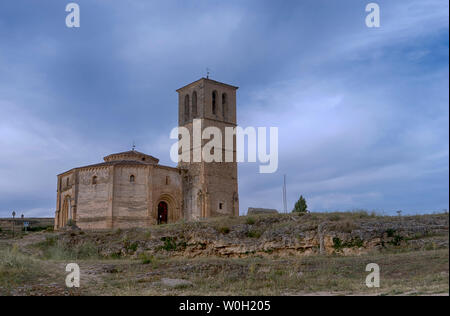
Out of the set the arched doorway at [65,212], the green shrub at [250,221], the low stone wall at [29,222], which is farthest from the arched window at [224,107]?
the green shrub at [250,221]

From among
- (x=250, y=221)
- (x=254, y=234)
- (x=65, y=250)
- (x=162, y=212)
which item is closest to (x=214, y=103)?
(x=162, y=212)

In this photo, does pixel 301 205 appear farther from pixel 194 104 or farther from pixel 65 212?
pixel 65 212

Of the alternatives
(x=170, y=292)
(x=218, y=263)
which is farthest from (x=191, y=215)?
(x=170, y=292)

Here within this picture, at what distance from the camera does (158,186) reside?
1547 inches

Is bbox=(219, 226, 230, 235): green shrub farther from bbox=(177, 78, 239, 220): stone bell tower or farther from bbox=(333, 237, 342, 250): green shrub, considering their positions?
bbox=(177, 78, 239, 220): stone bell tower

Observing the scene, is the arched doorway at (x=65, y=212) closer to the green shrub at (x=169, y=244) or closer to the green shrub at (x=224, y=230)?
the green shrub at (x=169, y=244)

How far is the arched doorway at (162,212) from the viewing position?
40.0 metres

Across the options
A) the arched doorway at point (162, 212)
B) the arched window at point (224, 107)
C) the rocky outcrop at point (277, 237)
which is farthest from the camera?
the arched window at point (224, 107)

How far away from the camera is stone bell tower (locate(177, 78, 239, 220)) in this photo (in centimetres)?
4103

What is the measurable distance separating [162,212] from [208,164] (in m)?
5.96

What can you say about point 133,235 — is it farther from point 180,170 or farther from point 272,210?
point 180,170

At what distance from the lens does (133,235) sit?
2436cm

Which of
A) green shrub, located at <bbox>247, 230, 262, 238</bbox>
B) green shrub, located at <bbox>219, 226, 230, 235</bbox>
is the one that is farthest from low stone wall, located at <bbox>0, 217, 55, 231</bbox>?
green shrub, located at <bbox>247, 230, 262, 238</bbox>

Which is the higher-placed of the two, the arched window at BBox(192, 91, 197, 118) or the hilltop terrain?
the arched window at BBox(192, 91, 197, 118)
